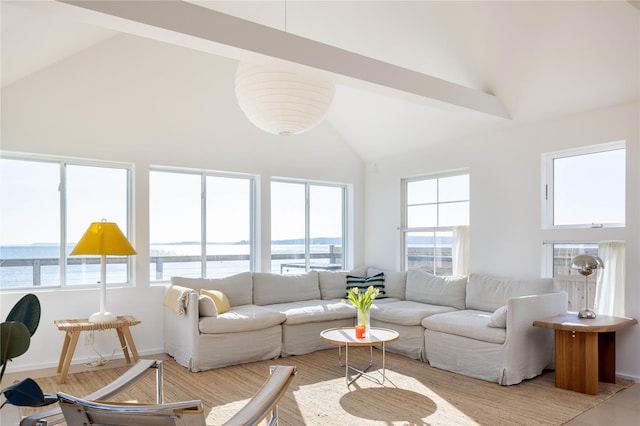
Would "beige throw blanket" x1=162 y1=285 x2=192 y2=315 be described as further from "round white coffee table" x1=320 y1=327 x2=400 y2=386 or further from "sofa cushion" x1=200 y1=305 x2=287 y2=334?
"round white coffee table" x1=320 y1=327 x2=400 y2=386

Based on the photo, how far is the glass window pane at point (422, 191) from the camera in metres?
6.26

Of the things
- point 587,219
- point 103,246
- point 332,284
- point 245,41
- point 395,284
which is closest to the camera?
point 245,41

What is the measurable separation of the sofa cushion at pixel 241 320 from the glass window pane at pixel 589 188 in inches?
122

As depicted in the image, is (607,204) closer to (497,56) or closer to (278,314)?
(497,56)

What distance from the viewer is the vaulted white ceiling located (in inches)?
148

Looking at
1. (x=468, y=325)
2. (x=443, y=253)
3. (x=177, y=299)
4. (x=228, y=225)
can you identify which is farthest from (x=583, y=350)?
(x=228, y=225)

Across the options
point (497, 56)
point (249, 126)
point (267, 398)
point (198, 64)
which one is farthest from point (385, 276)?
point (267, 398)

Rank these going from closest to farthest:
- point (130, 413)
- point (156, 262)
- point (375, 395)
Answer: point (130, 413)
point (375, 395)
point (156, 262)

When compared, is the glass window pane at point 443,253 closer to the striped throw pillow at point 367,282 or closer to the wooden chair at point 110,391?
the striped throw pillow at point 367,282

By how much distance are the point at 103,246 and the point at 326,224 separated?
10.7ft

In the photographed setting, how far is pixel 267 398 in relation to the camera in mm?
2143

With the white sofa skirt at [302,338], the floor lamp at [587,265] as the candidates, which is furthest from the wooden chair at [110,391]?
the floor lamp at [587,265]

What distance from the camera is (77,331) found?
14.0 ft

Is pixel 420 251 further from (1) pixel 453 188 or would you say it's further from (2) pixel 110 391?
(2) pixel 110 391
